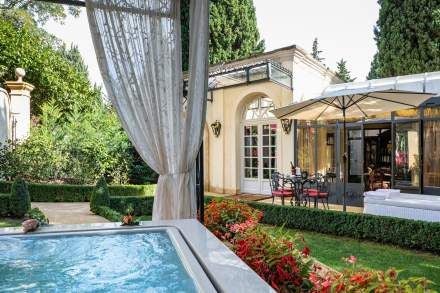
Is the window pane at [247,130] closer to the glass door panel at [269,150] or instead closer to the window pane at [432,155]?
the glass door panel at [269,150]

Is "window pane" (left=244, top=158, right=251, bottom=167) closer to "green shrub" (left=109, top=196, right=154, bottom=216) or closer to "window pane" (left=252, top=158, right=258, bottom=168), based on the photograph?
"window pane" (left=252, top=158, right=258, bottom=168)

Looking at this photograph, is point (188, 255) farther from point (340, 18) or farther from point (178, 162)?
point (340, 18)

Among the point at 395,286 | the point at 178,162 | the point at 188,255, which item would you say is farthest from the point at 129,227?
the point at 395,286

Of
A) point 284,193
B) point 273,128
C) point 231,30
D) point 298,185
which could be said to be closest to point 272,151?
point 273,128

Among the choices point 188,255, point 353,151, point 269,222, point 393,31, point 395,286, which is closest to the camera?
point 395,286

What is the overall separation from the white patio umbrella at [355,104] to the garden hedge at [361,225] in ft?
2.52

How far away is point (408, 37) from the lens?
13.4 m

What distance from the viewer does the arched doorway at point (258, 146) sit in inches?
448

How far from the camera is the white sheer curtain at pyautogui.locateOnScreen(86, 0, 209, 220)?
12.5 feet

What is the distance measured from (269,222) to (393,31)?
990cm

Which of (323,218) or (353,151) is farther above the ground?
(353,151)

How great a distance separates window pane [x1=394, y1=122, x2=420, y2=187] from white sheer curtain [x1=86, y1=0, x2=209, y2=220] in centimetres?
747

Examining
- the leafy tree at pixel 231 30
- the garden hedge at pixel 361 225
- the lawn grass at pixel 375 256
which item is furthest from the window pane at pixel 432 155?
the leafy tree at pixel 231 30

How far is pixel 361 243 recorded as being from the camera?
597 centimetres
